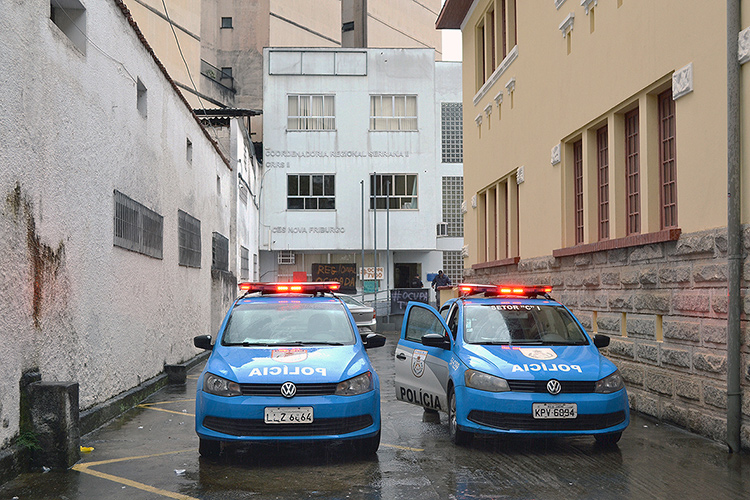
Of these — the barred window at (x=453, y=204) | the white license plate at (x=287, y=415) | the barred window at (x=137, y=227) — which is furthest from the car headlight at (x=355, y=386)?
the barred window at (x=453, y=204)

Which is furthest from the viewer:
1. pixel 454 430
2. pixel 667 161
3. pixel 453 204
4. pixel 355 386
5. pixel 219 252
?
pixel 453 204

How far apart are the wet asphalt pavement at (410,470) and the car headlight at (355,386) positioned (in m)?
0.67

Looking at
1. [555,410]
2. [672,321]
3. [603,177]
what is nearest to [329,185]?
[603,177]

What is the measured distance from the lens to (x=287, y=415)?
7.71 metres

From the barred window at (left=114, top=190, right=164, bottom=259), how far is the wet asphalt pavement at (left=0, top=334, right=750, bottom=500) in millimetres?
2939

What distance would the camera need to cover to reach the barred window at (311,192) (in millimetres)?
40438

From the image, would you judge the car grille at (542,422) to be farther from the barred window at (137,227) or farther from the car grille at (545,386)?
the barred window at (137,227)

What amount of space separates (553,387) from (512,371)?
0.43 m

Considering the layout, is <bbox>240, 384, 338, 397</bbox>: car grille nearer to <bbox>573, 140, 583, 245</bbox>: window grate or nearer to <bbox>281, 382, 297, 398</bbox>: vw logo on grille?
<bbox>281, 382, 297, 398</bbox>: vw logo on grille

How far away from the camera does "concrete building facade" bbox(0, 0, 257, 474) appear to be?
7660mm

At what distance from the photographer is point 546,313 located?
994 cm

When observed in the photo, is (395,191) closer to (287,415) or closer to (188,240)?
(188,240)

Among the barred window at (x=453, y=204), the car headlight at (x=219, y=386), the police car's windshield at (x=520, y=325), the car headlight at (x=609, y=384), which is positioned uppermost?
the barred window at (x=453, y=204)

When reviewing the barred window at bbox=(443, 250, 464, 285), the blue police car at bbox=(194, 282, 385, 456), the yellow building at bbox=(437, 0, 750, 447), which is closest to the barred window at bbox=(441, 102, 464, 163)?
the barred window at bbox=(443, 250, 464, 285)
